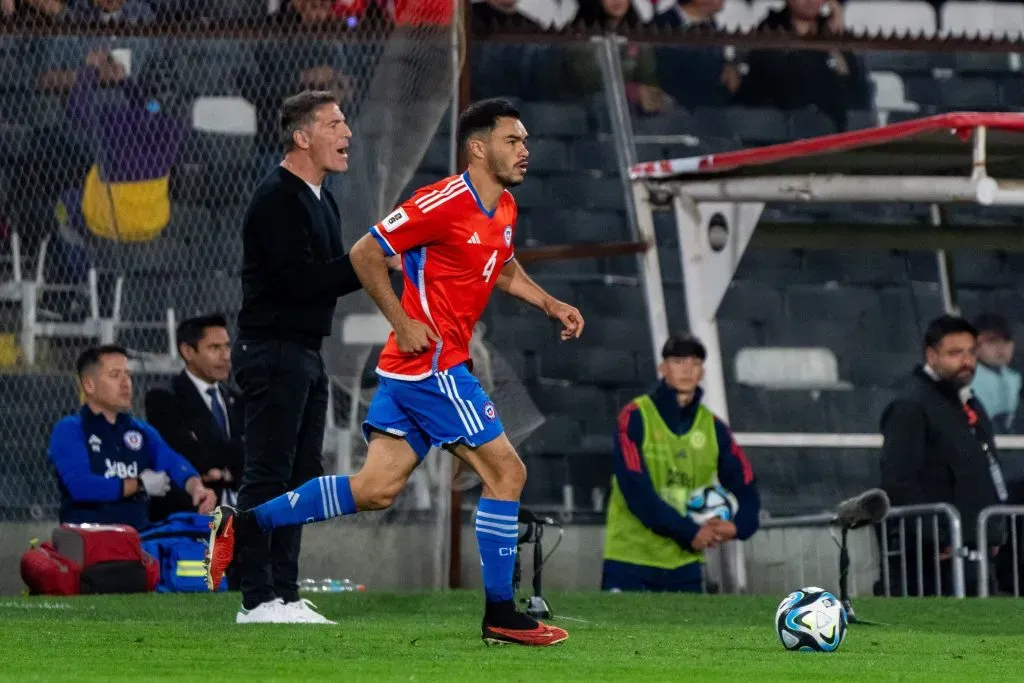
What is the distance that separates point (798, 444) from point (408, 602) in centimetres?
283

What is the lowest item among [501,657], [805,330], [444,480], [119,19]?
[501,657]

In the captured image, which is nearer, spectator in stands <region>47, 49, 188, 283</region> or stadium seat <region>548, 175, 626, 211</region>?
spectator in stands <region>47, 49, 188, 283</region>

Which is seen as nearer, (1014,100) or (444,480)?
(444,480)

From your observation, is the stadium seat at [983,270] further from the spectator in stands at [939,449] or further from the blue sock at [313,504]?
the blue sock at [313,504]

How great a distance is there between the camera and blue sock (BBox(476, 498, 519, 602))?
673 cm

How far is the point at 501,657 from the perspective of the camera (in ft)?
20.7

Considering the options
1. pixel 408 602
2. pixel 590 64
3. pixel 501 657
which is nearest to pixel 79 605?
pixel 408 602

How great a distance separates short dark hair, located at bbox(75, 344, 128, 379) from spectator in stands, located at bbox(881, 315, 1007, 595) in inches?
155

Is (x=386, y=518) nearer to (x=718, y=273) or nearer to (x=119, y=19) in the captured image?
(x=718, y=273)

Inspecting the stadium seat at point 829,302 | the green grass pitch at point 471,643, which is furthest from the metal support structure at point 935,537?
the stadium seat at point 829,302

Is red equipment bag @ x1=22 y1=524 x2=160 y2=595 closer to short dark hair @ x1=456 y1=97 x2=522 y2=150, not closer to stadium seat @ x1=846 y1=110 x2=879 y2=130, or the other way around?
short dark hair @ x1=456 y1=97 x2=522 y2=150

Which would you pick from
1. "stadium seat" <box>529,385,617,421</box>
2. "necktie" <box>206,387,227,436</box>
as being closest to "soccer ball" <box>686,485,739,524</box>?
"stadium seat" <box>529,385,617,421</box>

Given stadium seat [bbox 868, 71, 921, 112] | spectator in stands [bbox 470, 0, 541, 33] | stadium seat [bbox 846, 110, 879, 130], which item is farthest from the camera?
stadium seat [bbox 868, 71, 921, 112]

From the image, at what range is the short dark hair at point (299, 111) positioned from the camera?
25.8ft
